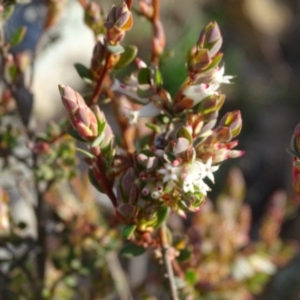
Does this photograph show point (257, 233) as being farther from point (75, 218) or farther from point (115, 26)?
point (115, 26)

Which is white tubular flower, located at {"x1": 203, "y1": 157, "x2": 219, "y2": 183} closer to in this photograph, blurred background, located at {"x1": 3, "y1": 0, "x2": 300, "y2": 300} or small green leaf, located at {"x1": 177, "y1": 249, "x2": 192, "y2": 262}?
small green leaf, located at {"x1": 177, "y1": 249, "x2": 192, "y2": 262}

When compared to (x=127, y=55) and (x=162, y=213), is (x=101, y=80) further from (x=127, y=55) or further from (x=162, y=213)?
(x=162, y=213)

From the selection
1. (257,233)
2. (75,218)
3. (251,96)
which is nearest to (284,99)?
(251,96)

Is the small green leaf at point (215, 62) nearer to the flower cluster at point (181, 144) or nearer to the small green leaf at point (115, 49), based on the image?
the flower cluster at point (181, 144)

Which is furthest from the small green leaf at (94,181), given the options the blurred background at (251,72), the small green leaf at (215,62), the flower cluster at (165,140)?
the blurred background at (251,72)

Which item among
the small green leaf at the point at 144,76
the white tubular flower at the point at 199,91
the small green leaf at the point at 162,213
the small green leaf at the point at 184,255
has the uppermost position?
the small green leaf at the point at 144,76

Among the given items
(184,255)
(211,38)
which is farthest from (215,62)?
(184,255)

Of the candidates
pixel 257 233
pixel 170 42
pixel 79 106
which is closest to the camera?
pixel 79 106
